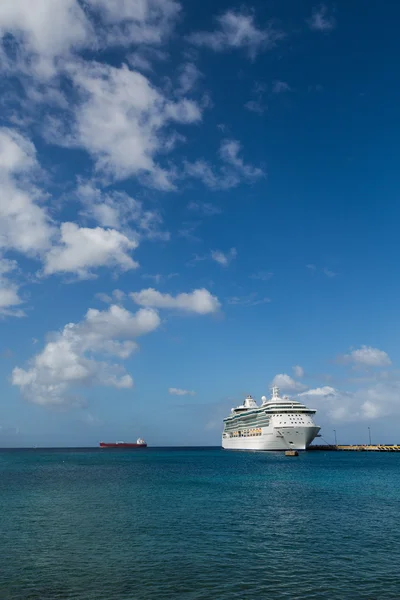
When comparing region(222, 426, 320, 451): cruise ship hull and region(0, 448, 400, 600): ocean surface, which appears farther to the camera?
region(222, 426, 320, 451): cruise ship hull

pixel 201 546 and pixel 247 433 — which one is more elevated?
pixel 247 433

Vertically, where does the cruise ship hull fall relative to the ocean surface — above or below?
above

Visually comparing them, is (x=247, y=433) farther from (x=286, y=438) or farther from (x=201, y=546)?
(x=201, y=546)

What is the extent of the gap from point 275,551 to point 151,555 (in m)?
7.69

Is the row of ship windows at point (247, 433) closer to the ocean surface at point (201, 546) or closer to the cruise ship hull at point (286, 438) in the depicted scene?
the cruise ship hull at point (286, 438)

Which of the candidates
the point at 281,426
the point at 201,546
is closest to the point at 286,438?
the point at 281,426

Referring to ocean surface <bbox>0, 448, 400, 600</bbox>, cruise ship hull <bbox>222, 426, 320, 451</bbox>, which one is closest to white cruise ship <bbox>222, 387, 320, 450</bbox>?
cruise ship hull <bbox>222, 426, 320, 451</bbox>

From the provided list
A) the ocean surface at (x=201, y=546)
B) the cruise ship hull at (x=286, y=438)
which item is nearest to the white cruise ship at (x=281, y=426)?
the cruise ship hull at (x=286, y=438)

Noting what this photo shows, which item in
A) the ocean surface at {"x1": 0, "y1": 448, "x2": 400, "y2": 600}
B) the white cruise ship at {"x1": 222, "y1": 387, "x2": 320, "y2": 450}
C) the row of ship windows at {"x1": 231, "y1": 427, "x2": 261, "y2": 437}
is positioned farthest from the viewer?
the row of ship windows at {"x1": 231, "y1": 427, "x2": 261, "y2": 437}

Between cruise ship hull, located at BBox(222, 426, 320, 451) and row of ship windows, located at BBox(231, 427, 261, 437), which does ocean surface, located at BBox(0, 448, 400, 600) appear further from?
row of ship windows, located at BBox(231, 427, 261, 437)

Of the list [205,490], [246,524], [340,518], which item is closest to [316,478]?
[205,490]

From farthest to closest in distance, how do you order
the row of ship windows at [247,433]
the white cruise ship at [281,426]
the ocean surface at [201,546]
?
the row of ship windows at [247,433] → the white cruise ship at [281,426] → the ocean surface at [201,546]

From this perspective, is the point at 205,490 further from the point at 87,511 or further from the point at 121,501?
the point at 87,511

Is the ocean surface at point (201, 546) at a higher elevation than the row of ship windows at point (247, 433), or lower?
lower
